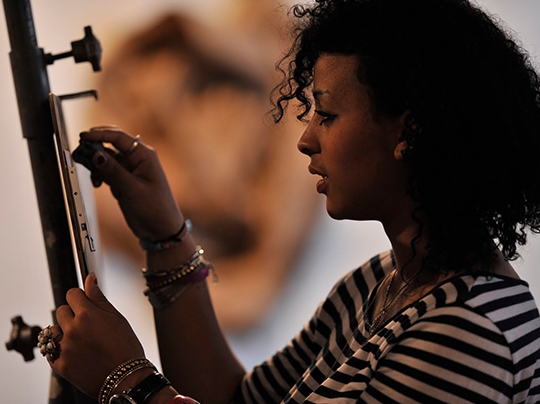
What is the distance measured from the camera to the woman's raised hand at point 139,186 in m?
0.93

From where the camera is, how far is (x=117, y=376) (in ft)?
2.17

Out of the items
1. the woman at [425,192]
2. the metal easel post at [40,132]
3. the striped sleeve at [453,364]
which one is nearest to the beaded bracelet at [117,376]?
the woman at [425,192]

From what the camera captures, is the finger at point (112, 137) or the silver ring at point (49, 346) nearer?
the silver ring at point (49, 346)

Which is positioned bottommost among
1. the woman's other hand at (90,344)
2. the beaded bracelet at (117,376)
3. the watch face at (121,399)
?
the watch face at (121,399)

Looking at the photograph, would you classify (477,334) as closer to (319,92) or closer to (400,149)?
(400,149)

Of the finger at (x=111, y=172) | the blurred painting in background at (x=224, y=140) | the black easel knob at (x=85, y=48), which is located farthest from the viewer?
the blurred painting in background at (x=224, y=140)

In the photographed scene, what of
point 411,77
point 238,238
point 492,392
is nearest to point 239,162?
point 238,238

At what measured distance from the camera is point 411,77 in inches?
24.8

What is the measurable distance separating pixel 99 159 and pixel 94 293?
0.27m

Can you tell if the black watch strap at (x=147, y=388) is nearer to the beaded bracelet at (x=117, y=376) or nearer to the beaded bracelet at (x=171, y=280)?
the beaded bracelet at (x=117, y=376)

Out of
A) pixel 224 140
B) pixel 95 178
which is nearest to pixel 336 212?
pixel 95 178

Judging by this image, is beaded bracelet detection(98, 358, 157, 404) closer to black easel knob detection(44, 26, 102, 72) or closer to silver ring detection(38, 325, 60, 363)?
silver ring detection(38, 325, 60, 363)

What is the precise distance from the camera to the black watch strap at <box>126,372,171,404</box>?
2.13 ft

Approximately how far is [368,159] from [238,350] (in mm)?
758
